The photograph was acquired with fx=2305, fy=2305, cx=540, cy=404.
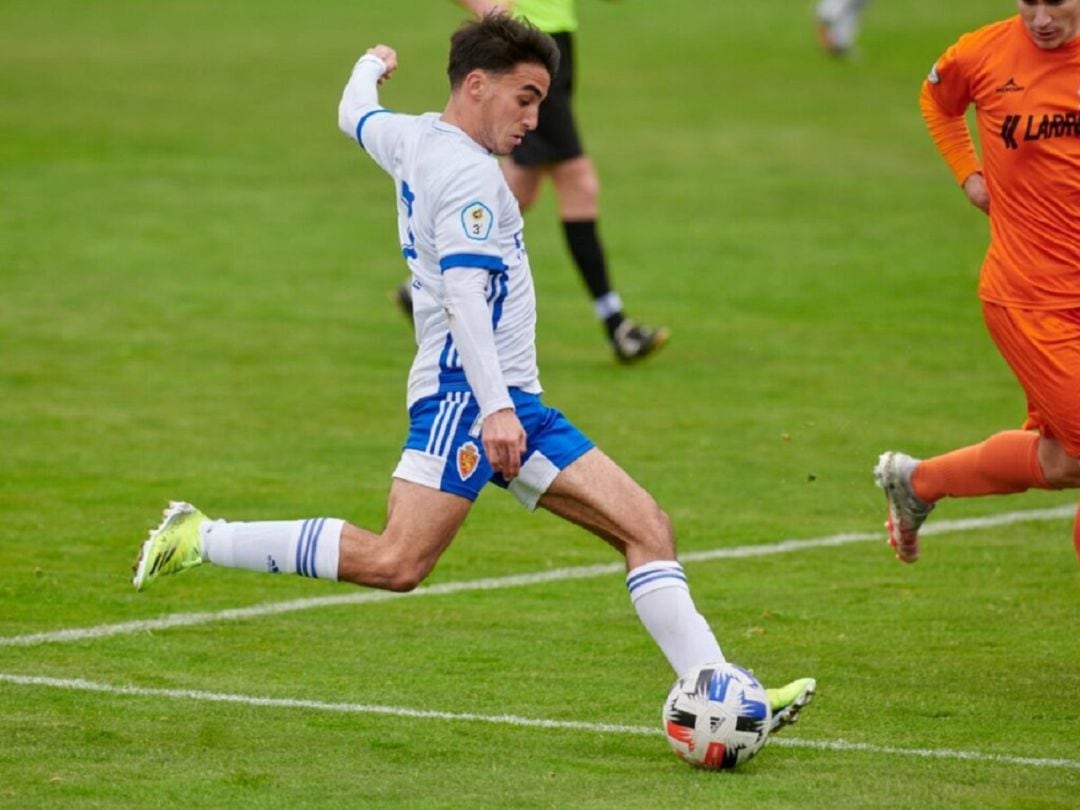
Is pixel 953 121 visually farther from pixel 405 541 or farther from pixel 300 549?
pixel 300 549

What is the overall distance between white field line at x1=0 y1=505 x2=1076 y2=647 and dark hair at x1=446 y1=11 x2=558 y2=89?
2488 mm

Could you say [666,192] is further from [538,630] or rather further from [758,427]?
[538,630]

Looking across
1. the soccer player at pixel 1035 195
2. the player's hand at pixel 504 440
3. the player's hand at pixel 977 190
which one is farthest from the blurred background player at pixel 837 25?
the player's hand at pixel 504 440

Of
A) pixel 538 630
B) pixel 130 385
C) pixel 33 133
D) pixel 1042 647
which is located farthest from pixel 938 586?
pixel 33 133

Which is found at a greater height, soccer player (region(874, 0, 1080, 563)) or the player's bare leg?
soccer player (region(874, 0, 1080, 563))

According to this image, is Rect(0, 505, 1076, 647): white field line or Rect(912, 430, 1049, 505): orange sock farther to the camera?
Rect(0, 505, 1076, 647): white field line

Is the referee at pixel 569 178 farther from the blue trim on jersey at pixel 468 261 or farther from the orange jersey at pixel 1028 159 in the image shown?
the blue trim on jersey at pixel 468 261

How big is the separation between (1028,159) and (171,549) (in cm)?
302

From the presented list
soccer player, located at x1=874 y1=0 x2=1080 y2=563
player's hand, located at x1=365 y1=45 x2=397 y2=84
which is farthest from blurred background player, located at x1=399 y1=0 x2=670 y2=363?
soccer player, located at x1=874 y1=0 x2=1080 y2=563

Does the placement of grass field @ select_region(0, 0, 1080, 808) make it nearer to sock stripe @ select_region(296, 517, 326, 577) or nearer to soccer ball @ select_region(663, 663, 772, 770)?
soccer ball @ select_region(663, 663, 772, 770)

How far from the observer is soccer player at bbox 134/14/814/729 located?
264 inches

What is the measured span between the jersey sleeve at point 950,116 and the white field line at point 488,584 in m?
2.18

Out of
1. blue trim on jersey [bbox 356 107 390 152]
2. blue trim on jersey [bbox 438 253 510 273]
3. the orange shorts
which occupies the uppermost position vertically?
blue trim on jersey [bbox 356 107 390 152]

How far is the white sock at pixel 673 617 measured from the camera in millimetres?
6695
